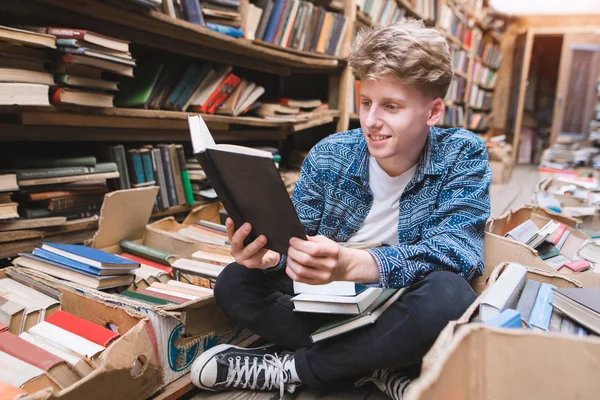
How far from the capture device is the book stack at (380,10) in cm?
292

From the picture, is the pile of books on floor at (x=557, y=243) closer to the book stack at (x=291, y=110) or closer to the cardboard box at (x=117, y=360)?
the cardboard box at (x=117, y=360)

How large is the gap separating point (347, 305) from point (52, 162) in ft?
3.85

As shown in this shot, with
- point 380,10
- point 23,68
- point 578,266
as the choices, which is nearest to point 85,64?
point 23,68

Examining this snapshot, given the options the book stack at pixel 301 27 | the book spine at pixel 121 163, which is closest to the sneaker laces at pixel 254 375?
the book spine at pixel 121 163

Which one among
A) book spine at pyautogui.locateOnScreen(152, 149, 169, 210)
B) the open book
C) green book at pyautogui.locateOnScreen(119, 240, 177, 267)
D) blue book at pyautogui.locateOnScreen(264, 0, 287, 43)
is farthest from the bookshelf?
the open book

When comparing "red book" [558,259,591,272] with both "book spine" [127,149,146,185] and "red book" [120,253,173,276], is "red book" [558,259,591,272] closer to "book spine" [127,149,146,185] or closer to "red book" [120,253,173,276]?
"red book" [120,253,173,276]

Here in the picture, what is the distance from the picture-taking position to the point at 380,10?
123 inches

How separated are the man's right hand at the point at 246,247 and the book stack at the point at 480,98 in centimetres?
572

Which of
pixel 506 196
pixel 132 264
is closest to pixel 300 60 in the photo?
pixel 132 264

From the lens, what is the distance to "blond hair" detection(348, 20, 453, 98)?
0.98 metres

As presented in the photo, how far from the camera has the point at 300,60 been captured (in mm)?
2381

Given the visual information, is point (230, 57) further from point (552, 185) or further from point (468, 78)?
point (468, 78)

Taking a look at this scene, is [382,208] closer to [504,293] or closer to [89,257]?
[504,293]

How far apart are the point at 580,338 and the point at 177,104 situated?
1.75m
